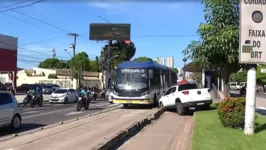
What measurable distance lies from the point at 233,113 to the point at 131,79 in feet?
47.1

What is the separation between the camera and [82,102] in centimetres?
2625

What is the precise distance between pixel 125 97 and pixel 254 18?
1505 centimetres

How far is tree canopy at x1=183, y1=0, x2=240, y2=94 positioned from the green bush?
433 cm

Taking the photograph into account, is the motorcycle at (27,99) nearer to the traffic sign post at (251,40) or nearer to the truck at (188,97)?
the truck at (188,97)

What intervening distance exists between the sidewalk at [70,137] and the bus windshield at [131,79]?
802 cm

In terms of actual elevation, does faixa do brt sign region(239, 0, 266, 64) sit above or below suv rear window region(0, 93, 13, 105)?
above

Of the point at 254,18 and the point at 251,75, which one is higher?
→ the point at 254,18

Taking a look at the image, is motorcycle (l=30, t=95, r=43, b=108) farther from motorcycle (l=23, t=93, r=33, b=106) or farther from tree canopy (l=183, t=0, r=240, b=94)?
tree canopy (l=183, t=0, r=240, b=94)

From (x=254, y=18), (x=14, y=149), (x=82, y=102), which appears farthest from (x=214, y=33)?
(x=82, y=102)

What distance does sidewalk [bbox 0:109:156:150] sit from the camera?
1101cm

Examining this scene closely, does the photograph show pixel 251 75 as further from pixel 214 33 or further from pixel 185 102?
pixel 185 102

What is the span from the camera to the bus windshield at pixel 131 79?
84.6 feet

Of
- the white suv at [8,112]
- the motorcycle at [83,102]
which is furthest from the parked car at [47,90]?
the white suv at [8,112]

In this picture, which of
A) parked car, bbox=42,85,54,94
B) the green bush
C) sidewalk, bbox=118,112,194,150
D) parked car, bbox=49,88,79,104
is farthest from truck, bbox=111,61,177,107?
parked car, bbox=42,85,54,94
